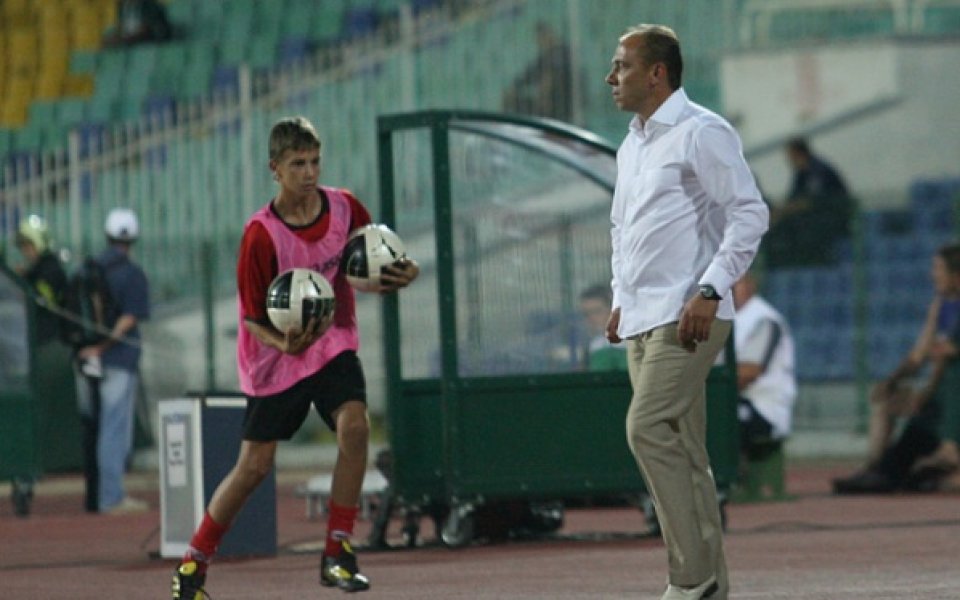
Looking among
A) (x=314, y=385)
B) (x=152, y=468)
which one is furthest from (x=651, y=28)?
(x=152, y=468)

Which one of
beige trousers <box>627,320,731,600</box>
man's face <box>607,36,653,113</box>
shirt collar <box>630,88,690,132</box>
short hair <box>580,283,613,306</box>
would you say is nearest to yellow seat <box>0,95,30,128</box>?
short hair <box>580,283,613,306</box>

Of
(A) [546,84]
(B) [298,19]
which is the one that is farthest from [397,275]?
(B) [298,19]

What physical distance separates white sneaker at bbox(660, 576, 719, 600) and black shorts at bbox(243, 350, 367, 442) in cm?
186

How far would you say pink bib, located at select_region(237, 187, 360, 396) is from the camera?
1053 cm

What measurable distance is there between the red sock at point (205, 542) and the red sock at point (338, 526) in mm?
457

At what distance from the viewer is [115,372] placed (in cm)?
1861

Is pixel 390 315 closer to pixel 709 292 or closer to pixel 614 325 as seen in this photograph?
pixel 614 325

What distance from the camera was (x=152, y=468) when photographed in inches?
904

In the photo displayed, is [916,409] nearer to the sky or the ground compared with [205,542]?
nearer to the sky

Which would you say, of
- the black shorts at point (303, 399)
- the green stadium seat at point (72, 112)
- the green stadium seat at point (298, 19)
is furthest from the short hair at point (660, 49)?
the green stadium seat at point (72, 112)

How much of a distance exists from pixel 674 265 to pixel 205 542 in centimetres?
235

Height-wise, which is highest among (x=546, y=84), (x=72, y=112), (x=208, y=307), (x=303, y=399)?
(x=72, y=112)

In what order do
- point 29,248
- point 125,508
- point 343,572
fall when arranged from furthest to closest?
point 29,248
point 125,508
point 343,572

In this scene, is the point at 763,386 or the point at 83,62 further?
the point at 83,62
